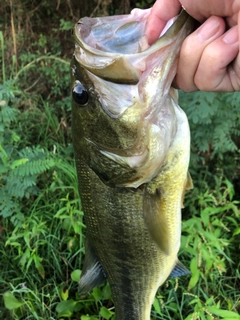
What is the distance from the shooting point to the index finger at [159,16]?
1313mm

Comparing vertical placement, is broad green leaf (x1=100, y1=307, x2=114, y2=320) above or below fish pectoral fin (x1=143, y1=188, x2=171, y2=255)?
below

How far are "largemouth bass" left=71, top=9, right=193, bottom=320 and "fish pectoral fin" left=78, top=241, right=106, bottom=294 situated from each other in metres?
0.09

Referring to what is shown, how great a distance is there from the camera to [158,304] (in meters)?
2.39

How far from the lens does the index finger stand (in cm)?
131

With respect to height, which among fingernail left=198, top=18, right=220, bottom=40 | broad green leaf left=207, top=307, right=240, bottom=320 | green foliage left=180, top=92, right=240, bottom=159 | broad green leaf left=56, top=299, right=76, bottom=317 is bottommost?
broad green leaf left=56, top=299, right=76, bottom=317

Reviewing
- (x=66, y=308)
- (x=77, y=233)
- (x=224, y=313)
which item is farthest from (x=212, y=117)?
(x=66, y=308)

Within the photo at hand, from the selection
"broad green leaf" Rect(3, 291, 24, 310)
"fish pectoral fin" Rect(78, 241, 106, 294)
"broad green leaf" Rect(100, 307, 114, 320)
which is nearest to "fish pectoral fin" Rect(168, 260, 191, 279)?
"fish pectoral fin" Rect(78, 241, 106, 294)

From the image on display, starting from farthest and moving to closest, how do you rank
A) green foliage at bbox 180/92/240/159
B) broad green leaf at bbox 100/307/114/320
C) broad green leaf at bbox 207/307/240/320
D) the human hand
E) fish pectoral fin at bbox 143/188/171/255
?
green foliage at bbox 180/92/240/159
broad green leaf at bbox 100/307/114/320
broad green leaf at bbox 207/307/240/320
fish pectoral fin at bbox 143/188/171/255
the human hand

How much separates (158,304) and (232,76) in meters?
1.59

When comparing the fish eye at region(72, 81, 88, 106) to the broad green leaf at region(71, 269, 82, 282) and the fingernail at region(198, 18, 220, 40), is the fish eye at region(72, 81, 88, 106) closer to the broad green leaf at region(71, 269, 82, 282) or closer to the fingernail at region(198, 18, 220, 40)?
the fingernail at region(198, 18, 220, 40)

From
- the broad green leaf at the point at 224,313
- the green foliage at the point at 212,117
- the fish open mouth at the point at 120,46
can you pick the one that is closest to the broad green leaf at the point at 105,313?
the broad green leaf at the point at 224,313

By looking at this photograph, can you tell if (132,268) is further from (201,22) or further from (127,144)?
(201,22)

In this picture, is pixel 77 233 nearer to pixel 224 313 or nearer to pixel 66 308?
pixel 66 308

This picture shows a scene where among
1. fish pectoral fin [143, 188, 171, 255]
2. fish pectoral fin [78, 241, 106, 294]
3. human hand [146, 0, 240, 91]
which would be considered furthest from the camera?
fish pectoral fin [78, 241, 106, 294]
